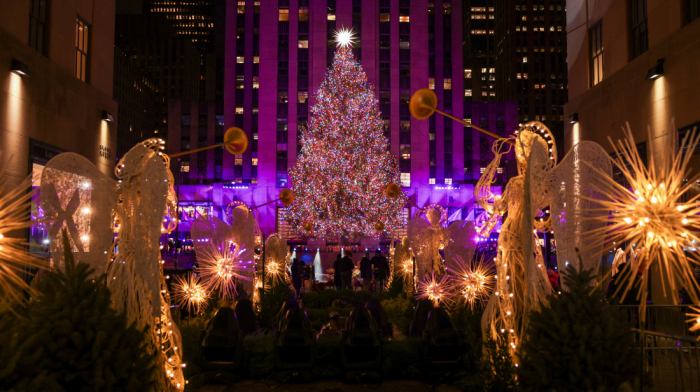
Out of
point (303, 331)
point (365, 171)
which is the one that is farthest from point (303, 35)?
point (303, 331)

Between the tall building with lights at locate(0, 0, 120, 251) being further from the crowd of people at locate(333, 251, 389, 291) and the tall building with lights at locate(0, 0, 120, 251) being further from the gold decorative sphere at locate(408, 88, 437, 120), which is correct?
the crowd of people at locate(333, 251, 389, 291)

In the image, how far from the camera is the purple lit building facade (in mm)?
49938

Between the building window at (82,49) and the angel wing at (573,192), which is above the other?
the building window at (82,49)

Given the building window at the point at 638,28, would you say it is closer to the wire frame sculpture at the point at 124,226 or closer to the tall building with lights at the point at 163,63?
the wire frame sculpture at the point at 124,226

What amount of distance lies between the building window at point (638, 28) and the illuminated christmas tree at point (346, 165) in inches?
839

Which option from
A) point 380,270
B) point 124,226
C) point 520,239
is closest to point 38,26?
point 124,226

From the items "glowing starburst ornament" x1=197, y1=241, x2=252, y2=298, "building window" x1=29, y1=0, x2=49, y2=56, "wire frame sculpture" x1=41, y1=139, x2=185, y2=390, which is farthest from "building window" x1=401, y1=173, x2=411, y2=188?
"wire frame sculpture" x1=41, y1=139, x2=185, y2=390

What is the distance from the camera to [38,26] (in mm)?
13227

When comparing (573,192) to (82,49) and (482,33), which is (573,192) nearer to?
(82,49)

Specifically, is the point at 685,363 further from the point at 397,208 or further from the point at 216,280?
the point at 397,208

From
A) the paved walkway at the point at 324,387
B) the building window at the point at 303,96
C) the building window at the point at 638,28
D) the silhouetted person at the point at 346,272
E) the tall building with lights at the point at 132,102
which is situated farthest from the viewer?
the tall building with lights at the point at 132,102

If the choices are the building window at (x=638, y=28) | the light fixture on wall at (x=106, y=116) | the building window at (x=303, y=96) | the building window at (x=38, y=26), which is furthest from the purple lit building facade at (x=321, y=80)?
the building window at (x=638, y=28)

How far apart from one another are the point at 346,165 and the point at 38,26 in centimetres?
2170

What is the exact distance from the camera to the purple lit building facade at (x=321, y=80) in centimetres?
4994
